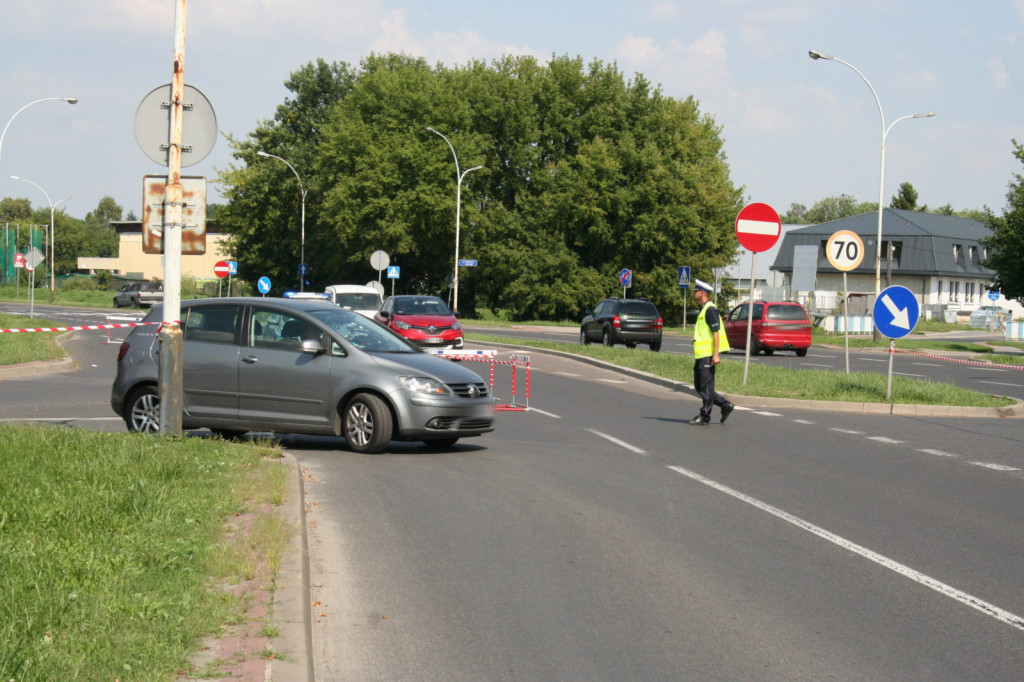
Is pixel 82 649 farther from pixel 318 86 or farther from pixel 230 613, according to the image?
pixel 318 86

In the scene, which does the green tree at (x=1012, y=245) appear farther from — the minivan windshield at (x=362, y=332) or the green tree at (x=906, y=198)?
the green tree at (x=906, y=198)

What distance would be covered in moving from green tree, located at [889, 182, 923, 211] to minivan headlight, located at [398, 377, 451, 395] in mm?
115345

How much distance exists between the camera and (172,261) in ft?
33.2

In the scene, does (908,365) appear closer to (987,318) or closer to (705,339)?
(705,339)

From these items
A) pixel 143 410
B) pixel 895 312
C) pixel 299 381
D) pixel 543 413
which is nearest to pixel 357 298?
pixel 543 413

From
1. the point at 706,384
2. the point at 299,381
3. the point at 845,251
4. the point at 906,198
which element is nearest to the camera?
the point at 299,381

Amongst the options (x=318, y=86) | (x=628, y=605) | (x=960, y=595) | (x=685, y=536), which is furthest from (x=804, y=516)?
(x=318, y=86)

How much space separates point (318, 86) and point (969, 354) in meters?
56.7

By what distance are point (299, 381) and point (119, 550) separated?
5.98 metres

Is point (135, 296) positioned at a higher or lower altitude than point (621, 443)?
higher

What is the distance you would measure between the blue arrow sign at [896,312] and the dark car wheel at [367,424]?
31.7 ft

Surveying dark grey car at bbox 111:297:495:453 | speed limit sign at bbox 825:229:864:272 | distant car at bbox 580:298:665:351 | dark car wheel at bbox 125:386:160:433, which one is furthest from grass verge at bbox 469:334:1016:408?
dark car wheel at bbox 125:386:160:433

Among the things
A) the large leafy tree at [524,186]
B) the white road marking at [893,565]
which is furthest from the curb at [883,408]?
the large leafy tree at [524,186]

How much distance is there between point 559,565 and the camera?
709cm
